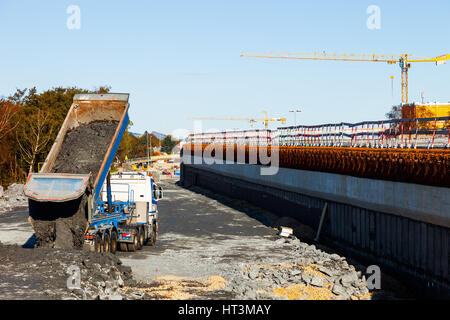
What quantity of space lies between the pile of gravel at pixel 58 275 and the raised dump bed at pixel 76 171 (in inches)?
71.8

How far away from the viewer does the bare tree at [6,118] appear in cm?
6022

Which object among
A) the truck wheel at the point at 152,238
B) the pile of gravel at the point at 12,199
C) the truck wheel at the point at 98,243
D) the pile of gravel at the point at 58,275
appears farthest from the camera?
the pile of gravel at the point at 12,199

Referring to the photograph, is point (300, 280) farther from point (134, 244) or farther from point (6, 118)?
point (6, 118)

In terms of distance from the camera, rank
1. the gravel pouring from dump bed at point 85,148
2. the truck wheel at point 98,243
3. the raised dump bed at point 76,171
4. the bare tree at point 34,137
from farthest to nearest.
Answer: the bare tree at point 34,137
the gravel pouring from dump bed at point 85,148
the truck wheel at point 98,243
the raised dump bed at point 76,171

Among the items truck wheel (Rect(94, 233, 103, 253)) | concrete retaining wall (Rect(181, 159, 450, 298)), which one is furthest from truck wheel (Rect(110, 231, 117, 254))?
concrete retaining wall (Rect(181, 159, 450, 298))

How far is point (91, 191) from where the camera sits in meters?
21.5

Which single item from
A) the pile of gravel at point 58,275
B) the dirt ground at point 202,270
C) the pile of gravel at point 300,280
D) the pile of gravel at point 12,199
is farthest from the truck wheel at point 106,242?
the pile of gravel at point 12,199

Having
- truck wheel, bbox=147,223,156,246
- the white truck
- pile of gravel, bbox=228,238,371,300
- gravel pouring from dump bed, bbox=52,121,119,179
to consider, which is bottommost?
pile of gravel, bbox=228,238,371,300

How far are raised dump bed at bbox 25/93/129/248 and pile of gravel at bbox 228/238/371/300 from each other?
6279 mm

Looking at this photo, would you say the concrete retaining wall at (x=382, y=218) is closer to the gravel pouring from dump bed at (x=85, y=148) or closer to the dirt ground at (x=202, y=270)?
the dirt ground at (x=202, y=270)

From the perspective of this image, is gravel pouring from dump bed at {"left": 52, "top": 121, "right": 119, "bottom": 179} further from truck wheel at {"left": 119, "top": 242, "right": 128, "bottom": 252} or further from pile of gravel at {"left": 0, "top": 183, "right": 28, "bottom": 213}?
pile of gravel at {"left": 0, "top": 183, "right": 28, "bottom": 213}

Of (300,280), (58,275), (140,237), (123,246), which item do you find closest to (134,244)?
(123,246)

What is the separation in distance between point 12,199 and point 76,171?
31.1m

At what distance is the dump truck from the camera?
2097cm
